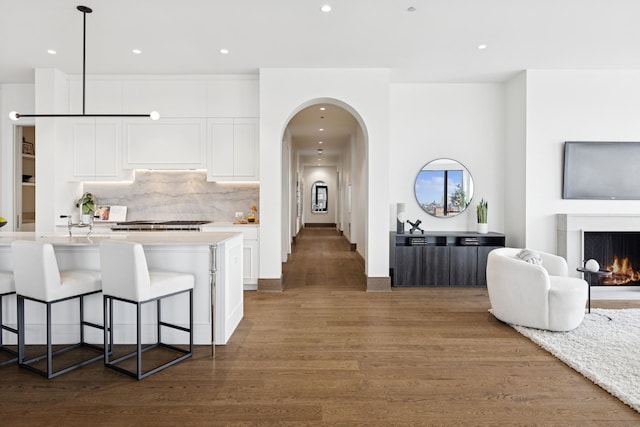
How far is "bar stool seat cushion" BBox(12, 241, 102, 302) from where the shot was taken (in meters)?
2.62

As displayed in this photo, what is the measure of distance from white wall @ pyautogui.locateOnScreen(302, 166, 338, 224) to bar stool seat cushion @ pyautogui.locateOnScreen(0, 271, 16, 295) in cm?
1554

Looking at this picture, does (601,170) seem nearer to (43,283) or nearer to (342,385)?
(342,385)

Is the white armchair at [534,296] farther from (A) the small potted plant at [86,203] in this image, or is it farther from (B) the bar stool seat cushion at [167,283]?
(A) the small potted plant at [86,203]

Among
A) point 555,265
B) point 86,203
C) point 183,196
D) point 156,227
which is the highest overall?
point 183,196

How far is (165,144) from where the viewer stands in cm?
552

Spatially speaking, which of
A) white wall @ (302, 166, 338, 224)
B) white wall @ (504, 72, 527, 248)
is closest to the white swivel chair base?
white wall @ (504, 72, 527, 248)

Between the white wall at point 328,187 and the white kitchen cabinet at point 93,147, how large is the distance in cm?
1304

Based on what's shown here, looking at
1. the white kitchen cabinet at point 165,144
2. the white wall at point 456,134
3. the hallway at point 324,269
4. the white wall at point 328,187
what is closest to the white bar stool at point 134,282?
the hallway at point 324,269

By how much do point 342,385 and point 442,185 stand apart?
157 inches

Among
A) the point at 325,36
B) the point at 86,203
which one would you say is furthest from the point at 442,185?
the point at 86,203

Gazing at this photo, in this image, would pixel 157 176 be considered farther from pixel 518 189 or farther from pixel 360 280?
pixel 518 189

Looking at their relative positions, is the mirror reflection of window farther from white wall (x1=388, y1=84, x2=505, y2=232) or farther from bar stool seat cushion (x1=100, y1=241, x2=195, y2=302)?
bar stool seat cushion (x1=100, y1=241, x2=195, y2=302)

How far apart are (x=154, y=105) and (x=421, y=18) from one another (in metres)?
3.72

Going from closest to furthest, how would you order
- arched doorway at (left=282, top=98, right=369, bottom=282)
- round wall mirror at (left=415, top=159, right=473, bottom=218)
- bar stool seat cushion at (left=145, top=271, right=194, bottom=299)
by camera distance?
bar stool seat cushion at (left=145, top=271, right=194, bottom=299) → round wall mirror at (left=415, top=159, right=473, bottom=218) → arched doorway at (left=282, top=98, right=369, bottom=282)
